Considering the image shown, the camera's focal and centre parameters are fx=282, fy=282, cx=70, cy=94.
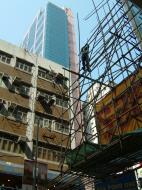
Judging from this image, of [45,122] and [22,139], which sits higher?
[45,122]

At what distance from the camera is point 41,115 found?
21.3m

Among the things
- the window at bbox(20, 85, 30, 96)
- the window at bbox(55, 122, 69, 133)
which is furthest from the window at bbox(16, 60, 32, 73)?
the window at bbox(55, 122, 69, 133)

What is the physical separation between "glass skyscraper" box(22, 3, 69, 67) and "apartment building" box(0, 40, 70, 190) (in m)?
27.0

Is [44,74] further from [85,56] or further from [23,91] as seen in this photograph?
[85,56]

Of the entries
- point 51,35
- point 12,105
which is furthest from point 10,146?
point 51,35

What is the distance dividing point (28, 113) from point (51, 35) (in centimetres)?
4038

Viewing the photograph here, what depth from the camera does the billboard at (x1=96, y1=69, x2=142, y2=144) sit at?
34.4 ft

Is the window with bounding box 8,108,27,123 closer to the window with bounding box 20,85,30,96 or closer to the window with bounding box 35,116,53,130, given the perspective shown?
the window with bounding box 35,116,53,130

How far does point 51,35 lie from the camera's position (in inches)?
2308

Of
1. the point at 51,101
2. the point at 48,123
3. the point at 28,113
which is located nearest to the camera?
the point at 28,113

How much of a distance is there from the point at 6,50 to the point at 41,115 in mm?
6028

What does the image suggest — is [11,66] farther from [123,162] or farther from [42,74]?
[123,162]

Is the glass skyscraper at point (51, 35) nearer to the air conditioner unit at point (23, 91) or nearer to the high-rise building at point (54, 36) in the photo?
the high-rise building at point (54, 36)

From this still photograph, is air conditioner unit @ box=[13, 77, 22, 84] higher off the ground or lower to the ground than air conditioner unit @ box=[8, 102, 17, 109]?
higher
